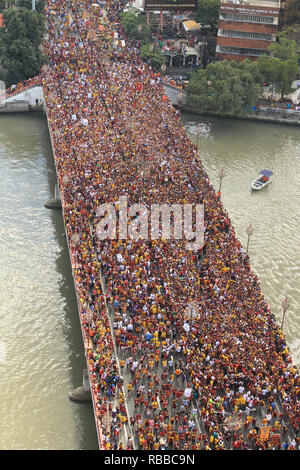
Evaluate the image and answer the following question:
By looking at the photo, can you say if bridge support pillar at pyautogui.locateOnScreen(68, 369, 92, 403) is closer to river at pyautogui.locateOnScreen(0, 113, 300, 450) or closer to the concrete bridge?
river at pyautogui.locateOnScreen(0, 113, 300, 450)

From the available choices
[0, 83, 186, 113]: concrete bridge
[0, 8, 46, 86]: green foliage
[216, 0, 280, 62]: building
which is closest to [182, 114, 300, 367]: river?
[216, 0, 280, 62]: building

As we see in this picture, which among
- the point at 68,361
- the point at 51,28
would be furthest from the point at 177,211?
the point at 51,28

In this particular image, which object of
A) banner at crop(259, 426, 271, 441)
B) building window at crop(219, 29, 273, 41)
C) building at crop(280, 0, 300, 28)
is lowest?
banner at crop(259, 426, 271, 441)

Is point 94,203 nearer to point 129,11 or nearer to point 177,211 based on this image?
point 177,211

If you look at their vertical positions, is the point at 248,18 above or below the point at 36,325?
above

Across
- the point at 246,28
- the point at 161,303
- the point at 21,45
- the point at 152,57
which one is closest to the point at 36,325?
the point at 161,303

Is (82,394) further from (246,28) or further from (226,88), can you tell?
(246,28)
